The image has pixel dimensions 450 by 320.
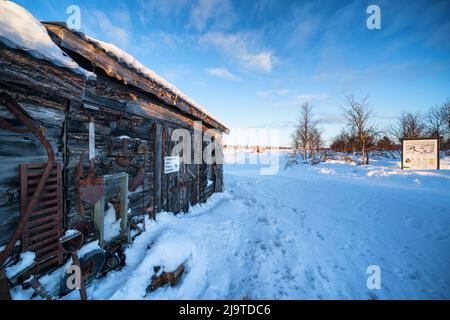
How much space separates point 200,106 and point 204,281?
188 inches

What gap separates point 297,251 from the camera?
398 cm

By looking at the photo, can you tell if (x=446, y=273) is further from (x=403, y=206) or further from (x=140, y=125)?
(x=140, y=125)

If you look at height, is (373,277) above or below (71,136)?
below

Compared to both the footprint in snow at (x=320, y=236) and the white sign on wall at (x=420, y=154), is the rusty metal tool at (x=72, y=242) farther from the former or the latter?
the white sign on wall at (x=420, y=154)

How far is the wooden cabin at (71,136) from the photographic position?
6.81 ft

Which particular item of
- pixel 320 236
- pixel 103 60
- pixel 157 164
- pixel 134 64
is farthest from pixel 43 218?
pixel 320 236

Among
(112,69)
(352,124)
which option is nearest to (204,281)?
(112,69)

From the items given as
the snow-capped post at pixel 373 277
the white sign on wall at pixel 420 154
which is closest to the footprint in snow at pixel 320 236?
the snow-capped post at pixel 373 277

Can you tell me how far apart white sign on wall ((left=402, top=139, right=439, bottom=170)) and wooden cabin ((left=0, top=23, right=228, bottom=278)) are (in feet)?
40.6

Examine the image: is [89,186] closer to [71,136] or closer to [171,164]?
[71,136]

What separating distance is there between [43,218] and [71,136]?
110cm

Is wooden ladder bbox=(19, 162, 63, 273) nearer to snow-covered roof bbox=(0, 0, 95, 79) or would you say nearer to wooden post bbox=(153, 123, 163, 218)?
snow-covered roof bbox=(0, 0, 95, 79)

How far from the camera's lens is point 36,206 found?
88.7 inches

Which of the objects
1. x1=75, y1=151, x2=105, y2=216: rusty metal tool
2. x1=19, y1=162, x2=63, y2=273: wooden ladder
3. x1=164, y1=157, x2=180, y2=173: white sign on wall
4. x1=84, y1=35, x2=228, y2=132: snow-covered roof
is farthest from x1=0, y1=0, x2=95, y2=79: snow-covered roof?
x1=164, y1=157, x2=180, y2=173: white sign on wall
